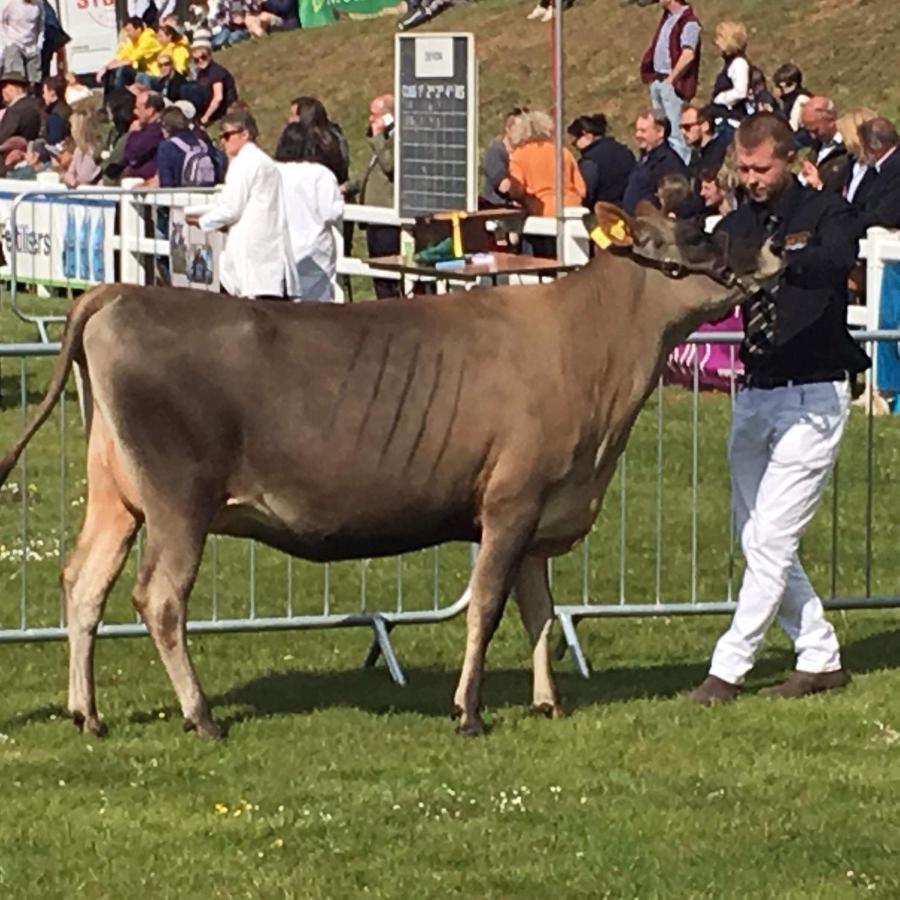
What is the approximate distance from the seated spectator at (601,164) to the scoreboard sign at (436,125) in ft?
5.63

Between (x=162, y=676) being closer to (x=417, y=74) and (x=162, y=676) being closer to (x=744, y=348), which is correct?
(x=744, y=348)

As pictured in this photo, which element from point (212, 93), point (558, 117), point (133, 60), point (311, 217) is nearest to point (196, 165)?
point (558, 117)

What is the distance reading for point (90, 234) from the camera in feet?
79.5

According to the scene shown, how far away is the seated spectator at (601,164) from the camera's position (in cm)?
2164

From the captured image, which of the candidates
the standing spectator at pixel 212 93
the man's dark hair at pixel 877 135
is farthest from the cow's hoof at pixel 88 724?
the standing spectator at pixel 212 93

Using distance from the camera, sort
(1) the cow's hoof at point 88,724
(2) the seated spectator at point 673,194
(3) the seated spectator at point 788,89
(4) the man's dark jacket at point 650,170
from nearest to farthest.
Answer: (1) the cow's hoof at point 88,724, (2) the seated spectator at point 673,194, (4) the man's dark jacket at point 650,170, (3) the seated spectator at point 788,89

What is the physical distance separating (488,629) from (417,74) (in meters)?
10.7

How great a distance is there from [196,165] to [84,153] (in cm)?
397

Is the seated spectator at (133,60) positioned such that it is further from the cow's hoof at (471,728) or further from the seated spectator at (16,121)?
the cow's hoof at (471,728)

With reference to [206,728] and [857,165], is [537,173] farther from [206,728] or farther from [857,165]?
[206,728]

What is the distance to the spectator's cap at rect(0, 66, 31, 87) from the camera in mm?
33000

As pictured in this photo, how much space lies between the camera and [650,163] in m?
20.7

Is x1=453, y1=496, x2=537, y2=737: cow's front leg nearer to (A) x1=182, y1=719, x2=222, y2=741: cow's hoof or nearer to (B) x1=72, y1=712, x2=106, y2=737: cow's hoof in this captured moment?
(A) x1=182, y1=719, x2=222, y2=741: cow's hoof

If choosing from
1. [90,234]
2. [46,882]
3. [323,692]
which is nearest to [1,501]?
[323,692]
